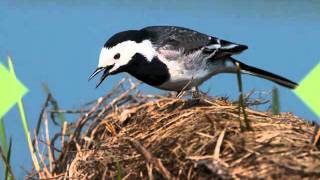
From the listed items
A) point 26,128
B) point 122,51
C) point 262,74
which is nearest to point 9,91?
point 26,128

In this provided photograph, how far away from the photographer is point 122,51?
2.34 m

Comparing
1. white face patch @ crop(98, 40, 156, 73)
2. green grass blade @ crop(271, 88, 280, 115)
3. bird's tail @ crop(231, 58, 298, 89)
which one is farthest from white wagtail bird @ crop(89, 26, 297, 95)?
green grass blade @ crop(271, 88, 280, 115)

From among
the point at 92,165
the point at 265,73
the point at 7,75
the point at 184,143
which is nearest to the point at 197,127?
the point at 184,143

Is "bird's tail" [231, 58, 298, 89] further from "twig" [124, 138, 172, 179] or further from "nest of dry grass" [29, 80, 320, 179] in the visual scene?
"twig" [124, 138, 172, 179]

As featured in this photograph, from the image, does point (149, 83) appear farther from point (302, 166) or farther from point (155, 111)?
point (302, 166)

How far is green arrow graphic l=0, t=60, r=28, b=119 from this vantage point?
186 centimetres

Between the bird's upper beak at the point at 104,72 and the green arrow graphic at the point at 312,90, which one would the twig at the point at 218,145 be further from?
the bird's upper beak at the point at 104,72

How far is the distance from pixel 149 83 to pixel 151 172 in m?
0.96

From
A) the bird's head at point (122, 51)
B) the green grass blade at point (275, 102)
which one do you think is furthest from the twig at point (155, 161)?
the bird's head at point (122, 51)

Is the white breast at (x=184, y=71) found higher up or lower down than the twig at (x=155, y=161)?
higher up

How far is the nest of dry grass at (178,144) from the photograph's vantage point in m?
1.48

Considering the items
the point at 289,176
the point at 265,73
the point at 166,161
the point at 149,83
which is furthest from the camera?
the point at 265,73

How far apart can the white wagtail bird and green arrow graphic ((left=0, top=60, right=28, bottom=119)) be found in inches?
15.5

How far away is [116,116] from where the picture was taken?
6.15ft
